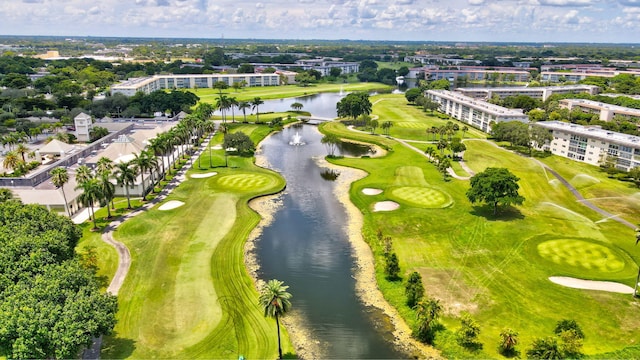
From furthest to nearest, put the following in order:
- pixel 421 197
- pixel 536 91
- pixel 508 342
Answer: pixel 536 91 → pixel 421 197 → pixel 508 342

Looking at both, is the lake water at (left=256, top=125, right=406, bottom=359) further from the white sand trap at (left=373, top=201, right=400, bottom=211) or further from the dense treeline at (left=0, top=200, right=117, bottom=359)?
the dense treeline at (left=0, top=200, right=117, bottom=359)

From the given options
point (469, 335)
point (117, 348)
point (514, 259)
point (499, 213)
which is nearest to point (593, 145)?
point (499, 213)

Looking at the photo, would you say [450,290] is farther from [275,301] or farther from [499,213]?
[499,213]

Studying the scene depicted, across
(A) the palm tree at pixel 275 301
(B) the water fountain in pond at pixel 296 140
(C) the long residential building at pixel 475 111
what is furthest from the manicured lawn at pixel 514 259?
(C) the long residential building at pixel 475 111

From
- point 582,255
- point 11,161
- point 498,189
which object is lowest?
point 582,255

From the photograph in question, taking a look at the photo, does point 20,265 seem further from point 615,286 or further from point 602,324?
point 615,286

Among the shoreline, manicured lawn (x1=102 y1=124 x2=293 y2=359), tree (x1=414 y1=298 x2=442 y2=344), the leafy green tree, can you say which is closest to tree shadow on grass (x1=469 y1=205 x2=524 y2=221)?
the shoreline

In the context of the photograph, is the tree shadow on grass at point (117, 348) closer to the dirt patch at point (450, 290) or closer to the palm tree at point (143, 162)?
the dirt patch at point (450, 290)
